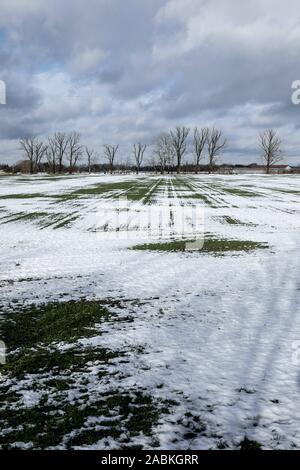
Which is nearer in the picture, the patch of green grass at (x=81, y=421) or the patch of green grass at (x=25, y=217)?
the patch of green grass at (x=81, y=421)

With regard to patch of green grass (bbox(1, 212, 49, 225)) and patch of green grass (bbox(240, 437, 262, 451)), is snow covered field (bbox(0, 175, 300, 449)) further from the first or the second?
patch of green grass (bbox(1, 212, 49, 225))

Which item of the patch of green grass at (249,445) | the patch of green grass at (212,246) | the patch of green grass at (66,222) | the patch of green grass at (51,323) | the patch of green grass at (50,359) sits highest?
the patch of green grass at (66,222)

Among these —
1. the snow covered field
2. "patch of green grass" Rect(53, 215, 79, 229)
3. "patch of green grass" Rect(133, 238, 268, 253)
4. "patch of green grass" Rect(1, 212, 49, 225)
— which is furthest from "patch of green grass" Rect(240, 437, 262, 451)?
"patch of green grass" Rect(1, 212, 49, 225)

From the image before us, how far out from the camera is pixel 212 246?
46.3 ft

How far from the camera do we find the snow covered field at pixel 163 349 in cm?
447

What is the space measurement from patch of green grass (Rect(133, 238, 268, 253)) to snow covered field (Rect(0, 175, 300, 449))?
0.44 meters

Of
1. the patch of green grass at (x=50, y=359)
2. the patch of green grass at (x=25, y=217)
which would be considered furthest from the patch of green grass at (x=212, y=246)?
the patch of green grass at (x=25, y=217)

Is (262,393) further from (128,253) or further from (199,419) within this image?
(128,253)

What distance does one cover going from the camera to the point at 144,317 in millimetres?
7750

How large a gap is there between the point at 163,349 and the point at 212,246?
8.06 meters

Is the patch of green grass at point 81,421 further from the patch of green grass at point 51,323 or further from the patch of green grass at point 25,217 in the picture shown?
the patch of green grass at point 25,217

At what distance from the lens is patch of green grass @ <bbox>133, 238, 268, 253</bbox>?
13547 millimetres

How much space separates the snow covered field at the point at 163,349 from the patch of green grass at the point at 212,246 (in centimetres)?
44
